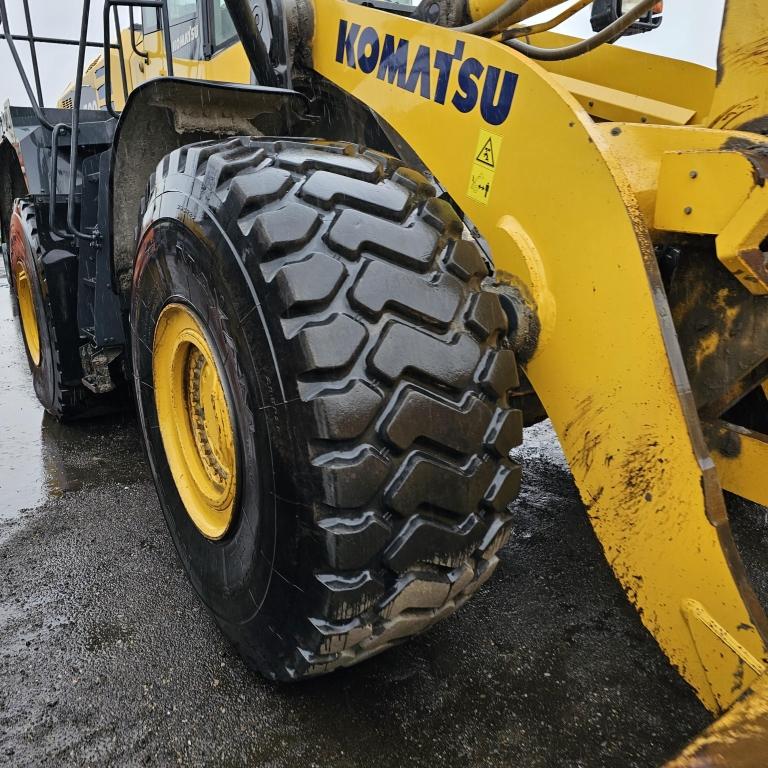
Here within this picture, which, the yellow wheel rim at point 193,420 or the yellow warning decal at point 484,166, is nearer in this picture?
the yellow warning decal at point 484,166

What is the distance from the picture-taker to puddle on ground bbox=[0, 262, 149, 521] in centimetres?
331

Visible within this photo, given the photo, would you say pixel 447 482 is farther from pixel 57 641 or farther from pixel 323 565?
pixel 57 641

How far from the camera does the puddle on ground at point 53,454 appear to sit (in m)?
3.31

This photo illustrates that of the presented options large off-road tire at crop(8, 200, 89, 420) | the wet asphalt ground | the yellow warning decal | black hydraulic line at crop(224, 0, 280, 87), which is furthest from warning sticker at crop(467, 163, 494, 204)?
large off-road tire at crop(8, 200, 89, 420)

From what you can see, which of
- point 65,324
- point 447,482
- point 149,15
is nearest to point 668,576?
point 447,482

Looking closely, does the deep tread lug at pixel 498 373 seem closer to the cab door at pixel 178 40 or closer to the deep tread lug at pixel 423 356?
the deep tread lug at pixel 423 356

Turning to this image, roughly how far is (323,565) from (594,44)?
6.32 feet

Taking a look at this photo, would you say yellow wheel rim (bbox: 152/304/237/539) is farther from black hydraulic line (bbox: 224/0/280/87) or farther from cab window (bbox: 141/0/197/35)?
cab window (bbox: 141/0/197/35)

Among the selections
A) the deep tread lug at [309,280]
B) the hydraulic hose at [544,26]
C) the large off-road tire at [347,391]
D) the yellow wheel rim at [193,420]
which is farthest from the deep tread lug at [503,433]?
the hydraulic hose at [544,26]

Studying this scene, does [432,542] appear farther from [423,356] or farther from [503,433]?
[423,356]

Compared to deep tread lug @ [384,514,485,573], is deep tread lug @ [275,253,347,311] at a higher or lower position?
higher

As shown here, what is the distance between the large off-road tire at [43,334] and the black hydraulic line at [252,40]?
198 cm

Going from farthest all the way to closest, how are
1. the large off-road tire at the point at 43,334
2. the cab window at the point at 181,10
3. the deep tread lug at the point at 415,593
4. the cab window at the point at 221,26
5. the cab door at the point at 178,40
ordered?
the large off-road tire at the point at 43,334
the cab window at the point at 181,10
the cab door at the point at 178,40
the cab window at the point at 221,26
the deep tread lug at the point at 415,593

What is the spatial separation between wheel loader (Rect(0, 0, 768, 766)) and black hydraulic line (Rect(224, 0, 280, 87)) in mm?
346
